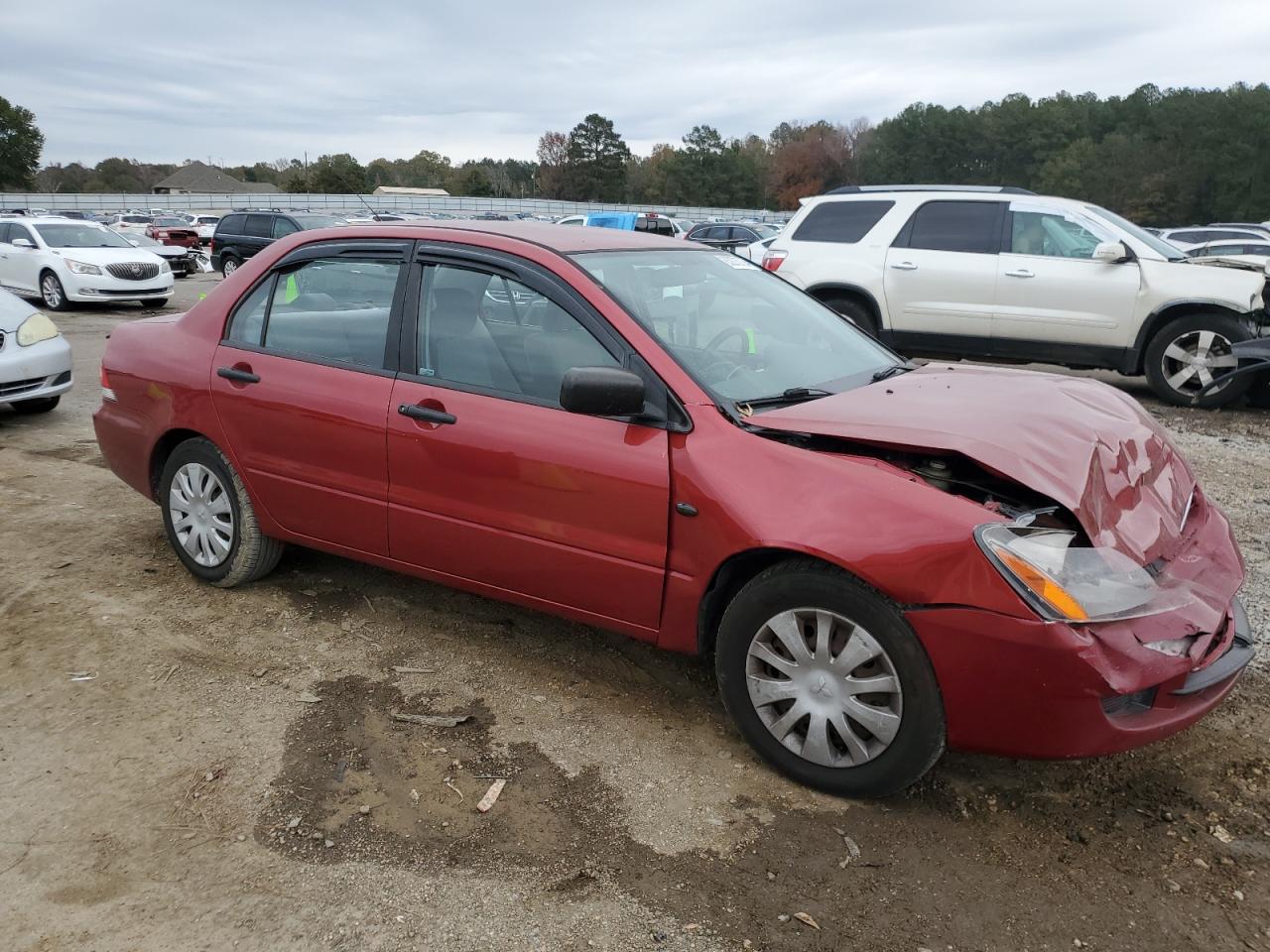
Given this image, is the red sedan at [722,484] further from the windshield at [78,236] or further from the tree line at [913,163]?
the tree line at [913,163]

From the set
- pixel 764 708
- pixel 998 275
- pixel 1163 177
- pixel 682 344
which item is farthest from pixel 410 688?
pixel 1163 177

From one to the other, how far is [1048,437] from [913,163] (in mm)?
89524

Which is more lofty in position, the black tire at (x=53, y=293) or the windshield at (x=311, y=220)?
the windshield at (x=311, y=220)

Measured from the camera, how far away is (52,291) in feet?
53.2

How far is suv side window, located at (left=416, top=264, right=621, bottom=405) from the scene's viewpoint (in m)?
3.36

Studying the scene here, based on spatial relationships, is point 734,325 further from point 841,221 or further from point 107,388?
point 841,221

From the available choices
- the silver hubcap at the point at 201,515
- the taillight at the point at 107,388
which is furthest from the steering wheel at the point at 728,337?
the taillight at the point at 107,388

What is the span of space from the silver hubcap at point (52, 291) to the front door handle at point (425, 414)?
15616mm

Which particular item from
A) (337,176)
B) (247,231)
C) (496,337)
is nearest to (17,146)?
(337,176)

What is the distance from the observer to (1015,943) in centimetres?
232

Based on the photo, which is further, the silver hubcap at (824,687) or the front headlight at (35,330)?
the front headlight at (35,330)

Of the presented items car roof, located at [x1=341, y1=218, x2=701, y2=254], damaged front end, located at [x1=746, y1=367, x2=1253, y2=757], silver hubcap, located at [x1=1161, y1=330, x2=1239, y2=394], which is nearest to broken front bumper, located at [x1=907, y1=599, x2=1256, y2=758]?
damaged front end, located at [x1=746, y1=367, x2=1253, y2=757]

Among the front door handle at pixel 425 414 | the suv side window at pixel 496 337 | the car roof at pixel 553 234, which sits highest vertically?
the car roof at pixel 553 234

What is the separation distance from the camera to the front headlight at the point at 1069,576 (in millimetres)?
2496
